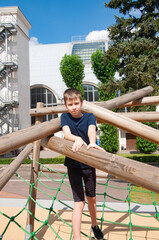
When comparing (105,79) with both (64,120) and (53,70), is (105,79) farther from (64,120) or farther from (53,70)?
(64,120)

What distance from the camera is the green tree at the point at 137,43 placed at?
10008mm

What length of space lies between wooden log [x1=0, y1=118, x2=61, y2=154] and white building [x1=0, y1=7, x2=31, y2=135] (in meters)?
17.9

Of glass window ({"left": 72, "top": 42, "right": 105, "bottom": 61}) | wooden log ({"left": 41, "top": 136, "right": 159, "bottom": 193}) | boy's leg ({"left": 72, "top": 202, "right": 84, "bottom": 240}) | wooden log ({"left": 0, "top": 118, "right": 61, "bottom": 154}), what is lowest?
boy's leg ({"left": 72, "top": 202, "right": 84, "bottom": 240})

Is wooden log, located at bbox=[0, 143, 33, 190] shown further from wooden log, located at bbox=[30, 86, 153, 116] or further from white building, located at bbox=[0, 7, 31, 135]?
white building, located at bbox=[0, 7, 31, 135]

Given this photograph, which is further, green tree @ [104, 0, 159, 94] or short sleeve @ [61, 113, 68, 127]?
green tree @ [104, 0, 159, 94]

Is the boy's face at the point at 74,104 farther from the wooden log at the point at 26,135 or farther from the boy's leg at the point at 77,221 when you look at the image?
the boy's leg at the point at 77,221

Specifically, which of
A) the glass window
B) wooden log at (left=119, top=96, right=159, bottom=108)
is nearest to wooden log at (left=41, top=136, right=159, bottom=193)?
wooden log at (left=119, top=96, right=159, bottom=108)

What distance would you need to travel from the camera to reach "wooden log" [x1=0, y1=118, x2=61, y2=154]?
1.37 metres

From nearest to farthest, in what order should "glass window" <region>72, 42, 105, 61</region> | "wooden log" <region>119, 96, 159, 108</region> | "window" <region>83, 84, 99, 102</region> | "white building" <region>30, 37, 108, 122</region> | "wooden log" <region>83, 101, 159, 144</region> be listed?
"wooden log" <region>83, 101, 159, 144</region> < "wooden log" <region>119, 96, 159, 108</region> < "window" <region>83, 84, 99, 102</region> < "white building" <region>30, 37, 108, 122</region> < "glass window" <region>72, 42, 105, 61</region>

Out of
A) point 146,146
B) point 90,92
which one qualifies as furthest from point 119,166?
point 90,92

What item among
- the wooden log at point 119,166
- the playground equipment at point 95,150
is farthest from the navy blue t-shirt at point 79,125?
the wooden log at point 119,166

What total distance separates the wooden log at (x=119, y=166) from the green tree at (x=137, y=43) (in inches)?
353

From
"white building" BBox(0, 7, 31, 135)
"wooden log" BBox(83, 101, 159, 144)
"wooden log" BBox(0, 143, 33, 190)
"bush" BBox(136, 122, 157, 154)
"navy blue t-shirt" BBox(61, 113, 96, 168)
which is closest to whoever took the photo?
"wooden log" BBox(83, 101, 159, 144)

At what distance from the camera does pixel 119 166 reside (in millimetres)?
1131
